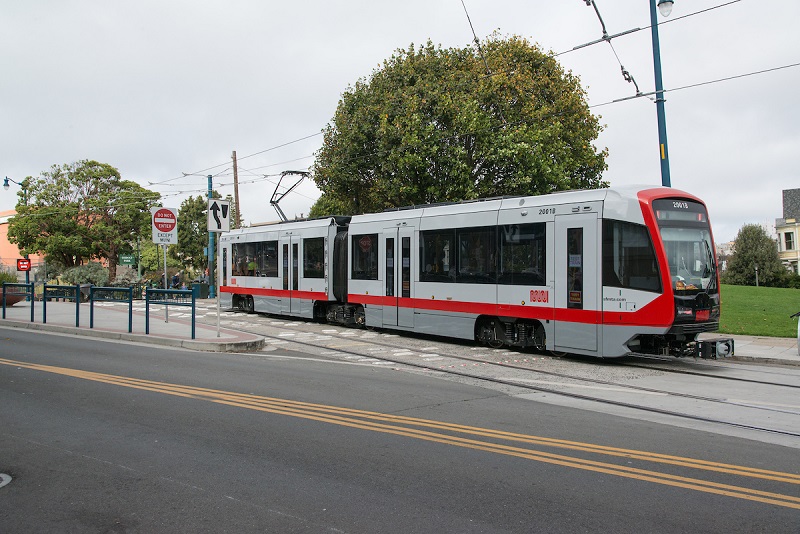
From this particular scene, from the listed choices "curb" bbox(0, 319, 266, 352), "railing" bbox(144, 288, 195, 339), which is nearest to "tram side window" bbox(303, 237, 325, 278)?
"railing" bbox(144, 288, 195, 339)

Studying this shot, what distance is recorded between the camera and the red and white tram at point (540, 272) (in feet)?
39.0

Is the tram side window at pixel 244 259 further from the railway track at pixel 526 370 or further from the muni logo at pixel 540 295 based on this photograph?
the muni logo at pixel 540 295

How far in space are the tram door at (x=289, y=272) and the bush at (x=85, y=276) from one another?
2734 cm

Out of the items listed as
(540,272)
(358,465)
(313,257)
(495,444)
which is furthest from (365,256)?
(358,465)

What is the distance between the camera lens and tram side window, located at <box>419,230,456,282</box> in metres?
15.8

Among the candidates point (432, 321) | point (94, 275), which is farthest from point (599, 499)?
point (94, 275)

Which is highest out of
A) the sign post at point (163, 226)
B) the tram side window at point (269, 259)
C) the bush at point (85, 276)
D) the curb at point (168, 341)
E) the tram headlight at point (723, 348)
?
the sign post at point (163, 226)

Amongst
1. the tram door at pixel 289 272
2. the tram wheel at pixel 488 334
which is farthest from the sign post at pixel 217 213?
the tram door at pixel 289 272

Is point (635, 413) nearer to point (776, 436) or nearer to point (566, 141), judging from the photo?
point (776, 436)

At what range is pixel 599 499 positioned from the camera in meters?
4.90

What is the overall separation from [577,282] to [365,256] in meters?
7.50

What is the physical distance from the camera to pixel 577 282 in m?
12.8

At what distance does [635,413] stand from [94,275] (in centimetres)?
4416

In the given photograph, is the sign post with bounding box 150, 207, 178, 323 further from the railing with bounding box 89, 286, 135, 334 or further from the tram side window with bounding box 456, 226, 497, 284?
the tram side window with bounding box 456, 226, 497, 284
